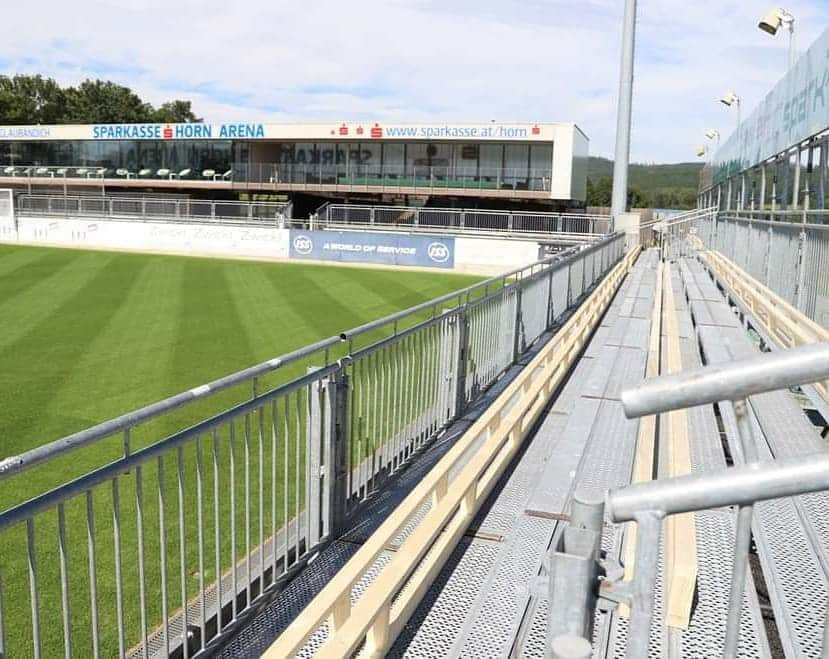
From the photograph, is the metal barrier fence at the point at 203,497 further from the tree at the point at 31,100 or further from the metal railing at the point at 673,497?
the tree at the point at 31,100

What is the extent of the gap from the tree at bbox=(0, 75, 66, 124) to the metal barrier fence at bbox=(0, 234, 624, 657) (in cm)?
10678

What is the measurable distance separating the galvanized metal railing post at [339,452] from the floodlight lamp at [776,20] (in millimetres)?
18967

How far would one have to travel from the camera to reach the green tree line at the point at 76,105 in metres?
103

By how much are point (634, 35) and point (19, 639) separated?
36313 millimetres

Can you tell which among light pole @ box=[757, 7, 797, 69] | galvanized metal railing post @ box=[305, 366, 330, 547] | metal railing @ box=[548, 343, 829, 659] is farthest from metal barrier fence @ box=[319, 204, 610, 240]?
metal railing @ box=[548, 343, 829, 659]

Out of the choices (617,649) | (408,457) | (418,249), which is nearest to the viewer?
(617,649)

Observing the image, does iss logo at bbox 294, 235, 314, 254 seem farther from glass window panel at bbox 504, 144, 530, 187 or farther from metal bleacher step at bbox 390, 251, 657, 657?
metal bleacher step at bbox 390, 251, 657, 657

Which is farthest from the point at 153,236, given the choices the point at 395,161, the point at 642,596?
the point at 642,596

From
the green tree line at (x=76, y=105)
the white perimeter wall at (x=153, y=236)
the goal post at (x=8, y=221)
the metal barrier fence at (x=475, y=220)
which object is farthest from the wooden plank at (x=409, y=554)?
the green tree line at (x=76, y=105)

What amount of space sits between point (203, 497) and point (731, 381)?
468cm

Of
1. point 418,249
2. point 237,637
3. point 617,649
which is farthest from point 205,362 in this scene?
point 418,249

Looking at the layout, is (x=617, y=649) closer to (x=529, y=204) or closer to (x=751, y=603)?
(x=751, y=603)

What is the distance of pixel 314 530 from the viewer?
454 cm

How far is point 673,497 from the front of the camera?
1.38 meters
